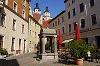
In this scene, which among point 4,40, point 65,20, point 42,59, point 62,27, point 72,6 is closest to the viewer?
point 42,59

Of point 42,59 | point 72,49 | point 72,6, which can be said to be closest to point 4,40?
point 42,59

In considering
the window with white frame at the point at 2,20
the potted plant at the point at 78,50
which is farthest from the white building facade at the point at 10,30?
the potted plant at the point at 78,50

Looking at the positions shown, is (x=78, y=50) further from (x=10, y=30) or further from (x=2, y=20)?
(x=10, y=30)

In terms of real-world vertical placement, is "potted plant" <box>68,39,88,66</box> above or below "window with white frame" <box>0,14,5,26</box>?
below

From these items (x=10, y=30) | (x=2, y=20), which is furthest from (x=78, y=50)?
(x=10, y=30)

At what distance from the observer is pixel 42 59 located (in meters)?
10.2

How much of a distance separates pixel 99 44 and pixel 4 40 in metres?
14.0

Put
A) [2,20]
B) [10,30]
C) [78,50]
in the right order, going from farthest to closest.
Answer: [10,30] → [2,20] → [78,50]

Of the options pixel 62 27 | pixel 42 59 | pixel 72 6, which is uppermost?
pixel 72 6

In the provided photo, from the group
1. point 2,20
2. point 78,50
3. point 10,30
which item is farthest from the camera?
point 10,30

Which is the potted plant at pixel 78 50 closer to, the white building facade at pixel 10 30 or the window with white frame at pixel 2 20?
the white building facade at pixel 10 30

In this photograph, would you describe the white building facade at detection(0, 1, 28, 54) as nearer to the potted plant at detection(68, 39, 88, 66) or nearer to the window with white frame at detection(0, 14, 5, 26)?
the window with white frame at detection(0, 14, 5, 26)

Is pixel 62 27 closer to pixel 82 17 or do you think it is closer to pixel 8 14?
pixel 82 17

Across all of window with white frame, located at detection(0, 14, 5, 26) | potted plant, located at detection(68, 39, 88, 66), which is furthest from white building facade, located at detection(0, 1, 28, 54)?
potted plant, located at detection(68, 39, 88, 66)
